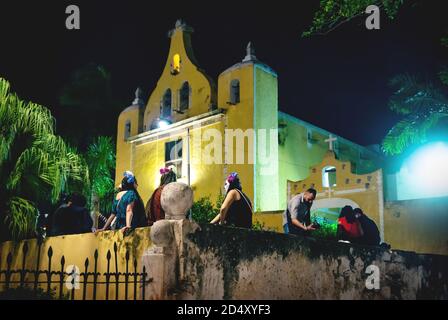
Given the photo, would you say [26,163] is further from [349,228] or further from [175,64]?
[175,64]

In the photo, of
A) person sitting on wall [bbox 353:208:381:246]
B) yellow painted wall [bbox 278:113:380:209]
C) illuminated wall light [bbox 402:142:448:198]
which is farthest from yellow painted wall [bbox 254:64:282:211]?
person sitting on wall [bbox 353:208:381:246]

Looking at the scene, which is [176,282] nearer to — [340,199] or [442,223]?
[442,223]

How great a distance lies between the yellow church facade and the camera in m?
16.0

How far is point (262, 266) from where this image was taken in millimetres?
5930

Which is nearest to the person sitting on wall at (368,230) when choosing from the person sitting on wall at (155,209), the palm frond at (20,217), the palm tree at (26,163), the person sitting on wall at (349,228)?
the person sitting on wall at (349,228)

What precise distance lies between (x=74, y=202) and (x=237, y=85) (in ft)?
31.8

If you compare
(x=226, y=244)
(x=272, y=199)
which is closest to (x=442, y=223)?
(x=272, y=199)

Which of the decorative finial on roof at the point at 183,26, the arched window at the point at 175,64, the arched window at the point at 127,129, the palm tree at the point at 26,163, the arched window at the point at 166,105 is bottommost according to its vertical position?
the palm tree at the point at 26,163

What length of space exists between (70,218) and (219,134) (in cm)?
922

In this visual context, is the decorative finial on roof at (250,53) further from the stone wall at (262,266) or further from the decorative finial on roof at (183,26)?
the stone wall at (262,266)

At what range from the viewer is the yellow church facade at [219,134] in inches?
629

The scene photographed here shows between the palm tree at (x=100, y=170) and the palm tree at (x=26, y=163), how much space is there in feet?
34.8
